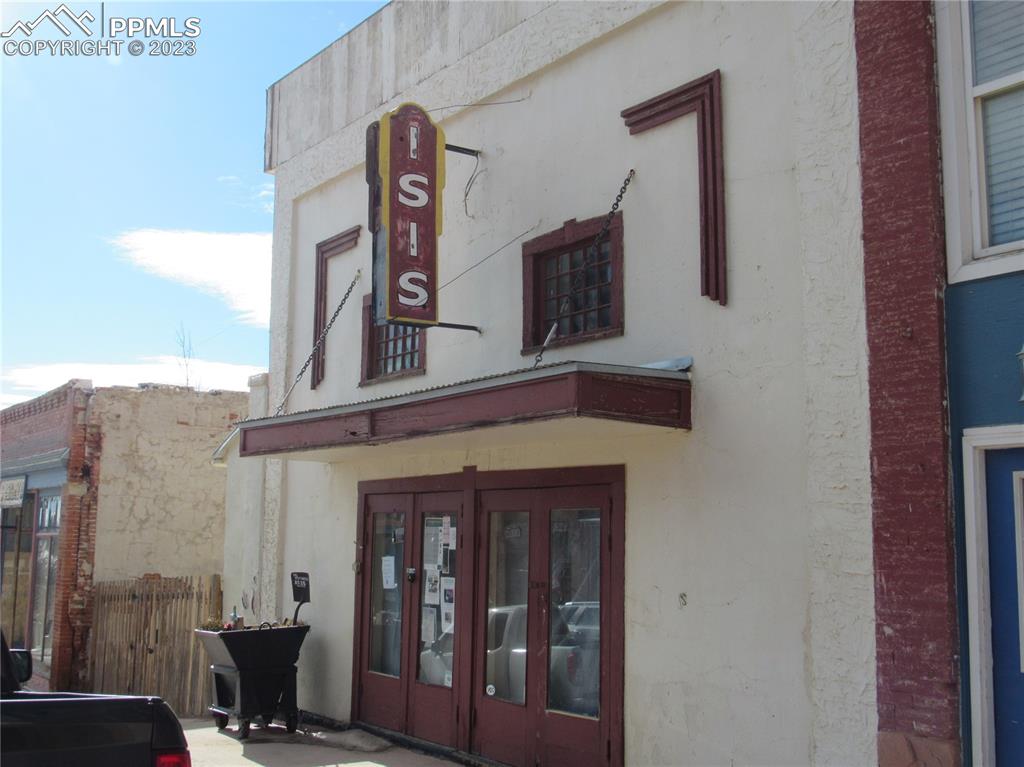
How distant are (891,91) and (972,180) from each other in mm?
757

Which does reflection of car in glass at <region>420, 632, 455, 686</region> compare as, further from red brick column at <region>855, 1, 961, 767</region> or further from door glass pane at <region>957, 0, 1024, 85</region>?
door glass pane at <region>957, 0, 1024, 85</region>

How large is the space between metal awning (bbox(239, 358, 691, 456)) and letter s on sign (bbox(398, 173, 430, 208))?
1896 millimetres

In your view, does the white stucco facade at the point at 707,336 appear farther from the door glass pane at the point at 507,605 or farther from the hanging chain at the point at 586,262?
the door glass pane at the point at 507,605

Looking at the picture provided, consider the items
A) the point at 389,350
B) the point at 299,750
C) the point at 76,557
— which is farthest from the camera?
the point at 76,557

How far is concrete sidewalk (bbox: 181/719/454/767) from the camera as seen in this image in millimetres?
9602

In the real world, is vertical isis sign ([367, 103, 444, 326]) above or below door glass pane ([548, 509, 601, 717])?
above

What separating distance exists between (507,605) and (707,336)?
10.2ft

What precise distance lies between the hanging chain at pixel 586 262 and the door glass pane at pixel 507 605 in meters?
1.53

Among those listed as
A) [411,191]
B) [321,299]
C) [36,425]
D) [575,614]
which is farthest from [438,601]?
[36,425]

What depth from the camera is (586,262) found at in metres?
8.61

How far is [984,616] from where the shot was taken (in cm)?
577

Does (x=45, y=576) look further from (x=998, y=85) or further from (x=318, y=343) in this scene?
(x=998, y=85)

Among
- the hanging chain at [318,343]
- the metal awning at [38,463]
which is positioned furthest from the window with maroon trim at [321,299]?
the metal awning at [38,463]

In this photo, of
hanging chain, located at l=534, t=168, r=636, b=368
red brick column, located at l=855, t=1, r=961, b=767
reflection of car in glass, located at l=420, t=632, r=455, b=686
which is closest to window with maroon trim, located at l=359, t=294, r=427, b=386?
hanging chain, located at l=534, t=168, r=636, b=368
